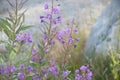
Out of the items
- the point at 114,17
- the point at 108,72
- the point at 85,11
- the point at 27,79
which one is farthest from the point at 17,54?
the point at 85,11

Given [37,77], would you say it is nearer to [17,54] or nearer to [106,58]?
[17,54]

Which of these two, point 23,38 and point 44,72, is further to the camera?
point 44,72

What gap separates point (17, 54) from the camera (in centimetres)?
218

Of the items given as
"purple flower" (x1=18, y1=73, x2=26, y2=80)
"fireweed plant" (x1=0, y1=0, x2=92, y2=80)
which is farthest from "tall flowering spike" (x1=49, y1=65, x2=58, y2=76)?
"purple flower" (x1=18, y1=73, x2=26, y2=80)

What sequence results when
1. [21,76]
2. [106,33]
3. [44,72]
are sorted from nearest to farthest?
[21,76] → [44,72] → [106,33]

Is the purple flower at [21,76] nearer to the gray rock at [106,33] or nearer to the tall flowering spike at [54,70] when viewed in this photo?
the tall flowering spike at [54,70]

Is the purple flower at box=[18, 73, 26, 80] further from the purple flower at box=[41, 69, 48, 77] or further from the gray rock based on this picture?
the gray rock

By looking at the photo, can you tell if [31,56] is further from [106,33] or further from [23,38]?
[106,33]

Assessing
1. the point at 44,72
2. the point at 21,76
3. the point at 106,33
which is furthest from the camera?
the point at 106,33

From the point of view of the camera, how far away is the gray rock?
13.5 ft

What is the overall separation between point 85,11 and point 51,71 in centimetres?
474

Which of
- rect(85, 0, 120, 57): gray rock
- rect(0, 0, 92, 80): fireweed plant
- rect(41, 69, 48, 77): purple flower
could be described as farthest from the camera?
rect(85, 0, 120, 57): gray rock

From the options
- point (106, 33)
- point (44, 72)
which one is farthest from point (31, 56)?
point (106, 33)

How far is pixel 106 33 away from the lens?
4.37 meters
